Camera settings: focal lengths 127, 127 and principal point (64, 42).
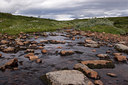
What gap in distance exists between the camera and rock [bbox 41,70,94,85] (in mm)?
6334

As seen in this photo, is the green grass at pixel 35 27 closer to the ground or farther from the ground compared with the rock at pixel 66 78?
farther from the ground

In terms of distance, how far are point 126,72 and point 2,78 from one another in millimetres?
7864

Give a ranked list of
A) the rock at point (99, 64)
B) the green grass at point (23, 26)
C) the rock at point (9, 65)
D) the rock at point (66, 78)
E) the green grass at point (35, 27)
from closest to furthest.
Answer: the rock at point (66, 78), the rock at point (9, 65), the rock at point (99, 64), the green grass at point (23, 26), the green grass at point (35, 27)

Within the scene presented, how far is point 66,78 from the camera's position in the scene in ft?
21.9

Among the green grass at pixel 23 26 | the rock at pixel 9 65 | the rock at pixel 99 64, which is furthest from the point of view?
the green grass at pixel 23 26

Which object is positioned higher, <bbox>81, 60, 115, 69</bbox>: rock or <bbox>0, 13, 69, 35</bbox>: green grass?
<bbox>0, 13, 69, 35</bbox>: green grass

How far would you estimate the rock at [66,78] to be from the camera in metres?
6.33

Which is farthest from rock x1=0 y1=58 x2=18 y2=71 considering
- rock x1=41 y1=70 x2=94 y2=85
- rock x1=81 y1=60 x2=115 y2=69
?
rock x1=81 y1=60 x2=115 y2=69

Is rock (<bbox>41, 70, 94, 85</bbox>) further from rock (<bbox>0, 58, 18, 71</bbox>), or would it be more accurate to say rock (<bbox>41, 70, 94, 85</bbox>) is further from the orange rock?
rock (<bbox>0, 58, 18, 71</bbox>)

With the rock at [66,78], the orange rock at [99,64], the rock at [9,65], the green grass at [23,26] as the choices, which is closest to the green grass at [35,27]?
the green grass at [23,26]

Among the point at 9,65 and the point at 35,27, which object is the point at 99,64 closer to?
the point at 9,65

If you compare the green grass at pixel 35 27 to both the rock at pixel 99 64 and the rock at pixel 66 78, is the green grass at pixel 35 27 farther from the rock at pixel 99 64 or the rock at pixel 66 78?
the rock at pixel 66 78

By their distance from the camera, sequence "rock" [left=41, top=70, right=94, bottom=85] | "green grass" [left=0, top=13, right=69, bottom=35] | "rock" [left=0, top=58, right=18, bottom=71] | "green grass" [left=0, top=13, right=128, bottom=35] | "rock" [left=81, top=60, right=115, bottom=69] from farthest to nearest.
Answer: "green grass" [left=0, top=13, right=128, bottom=35] < "green grass" [left=0, top=13, right=69, bottom=35] < "rock" [left=81, top=60, right=115, bottom=69] < "rock" [left=0, top=58, right=18, bottom=71] < "rock" [left=41, top=70, right=94, bottom=85]

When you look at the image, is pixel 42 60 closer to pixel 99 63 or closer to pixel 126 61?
pixel 99 63
